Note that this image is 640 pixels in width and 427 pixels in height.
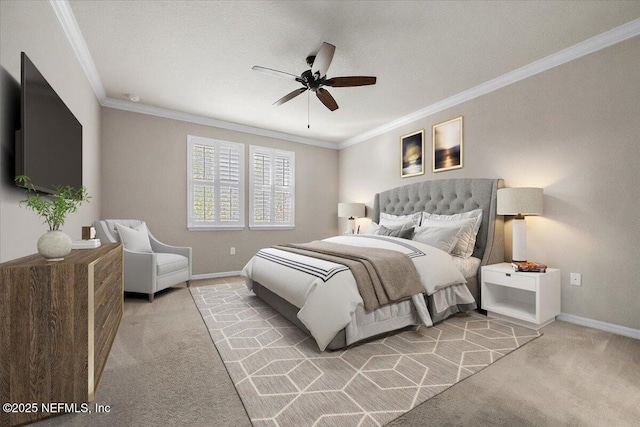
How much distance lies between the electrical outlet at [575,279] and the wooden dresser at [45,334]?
12.8ft

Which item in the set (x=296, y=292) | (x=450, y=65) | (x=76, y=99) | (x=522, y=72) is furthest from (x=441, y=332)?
(x=76, y=99)

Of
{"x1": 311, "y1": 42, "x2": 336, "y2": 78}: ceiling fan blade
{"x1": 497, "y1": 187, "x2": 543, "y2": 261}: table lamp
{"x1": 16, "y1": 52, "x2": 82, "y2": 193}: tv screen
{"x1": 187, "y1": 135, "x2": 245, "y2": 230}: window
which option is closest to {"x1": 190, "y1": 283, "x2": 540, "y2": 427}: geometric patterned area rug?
{"x1": 497, "y1": 187, "x2": 543, "y2": 261}: table lamp

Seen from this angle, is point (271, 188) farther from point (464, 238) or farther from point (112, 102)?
point (464, 238)

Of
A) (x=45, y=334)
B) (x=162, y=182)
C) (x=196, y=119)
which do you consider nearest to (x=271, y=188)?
(x=196, y=119)

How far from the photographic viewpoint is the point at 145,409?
150 centimetres

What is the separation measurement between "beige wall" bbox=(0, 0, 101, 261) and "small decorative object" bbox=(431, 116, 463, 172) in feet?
13.9

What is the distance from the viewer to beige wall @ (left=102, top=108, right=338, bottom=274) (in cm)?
414

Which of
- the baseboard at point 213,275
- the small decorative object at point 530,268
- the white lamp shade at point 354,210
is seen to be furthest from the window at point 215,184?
the small decorative object at point 530,268

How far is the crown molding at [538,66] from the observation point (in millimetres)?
2504

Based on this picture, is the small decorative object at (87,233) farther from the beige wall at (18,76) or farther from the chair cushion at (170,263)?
the chair cushion at (170,263)

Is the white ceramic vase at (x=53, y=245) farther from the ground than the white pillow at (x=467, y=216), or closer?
closer

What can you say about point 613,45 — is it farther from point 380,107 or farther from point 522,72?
point 380,107

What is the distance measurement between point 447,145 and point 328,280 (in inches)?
115

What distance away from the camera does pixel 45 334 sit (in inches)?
53.7
